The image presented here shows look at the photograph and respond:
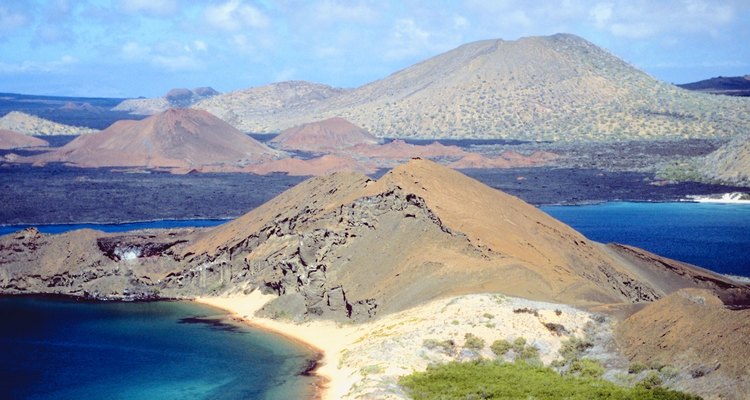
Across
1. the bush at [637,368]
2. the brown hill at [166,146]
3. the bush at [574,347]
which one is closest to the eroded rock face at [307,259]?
the bush at [574,347]

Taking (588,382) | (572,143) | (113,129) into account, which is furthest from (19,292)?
(572,143)

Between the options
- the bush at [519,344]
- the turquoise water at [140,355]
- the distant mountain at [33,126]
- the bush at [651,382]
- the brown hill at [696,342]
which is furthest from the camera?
the distant mountain at [33,126]

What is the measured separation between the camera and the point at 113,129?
13588cm

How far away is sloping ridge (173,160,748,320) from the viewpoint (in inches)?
1417

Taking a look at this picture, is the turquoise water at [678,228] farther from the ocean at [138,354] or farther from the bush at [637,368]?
the bush at [637,368]

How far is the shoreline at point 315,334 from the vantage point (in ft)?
96.0

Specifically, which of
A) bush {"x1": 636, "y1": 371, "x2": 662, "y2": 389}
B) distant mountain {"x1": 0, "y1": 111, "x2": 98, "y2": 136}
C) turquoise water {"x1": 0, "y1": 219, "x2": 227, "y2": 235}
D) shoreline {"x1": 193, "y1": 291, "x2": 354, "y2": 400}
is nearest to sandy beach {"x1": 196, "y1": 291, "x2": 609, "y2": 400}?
shoreline {"x1": 193, "y1": 291, "x2": 354, "y2": 400}

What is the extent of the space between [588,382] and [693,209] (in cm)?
6430

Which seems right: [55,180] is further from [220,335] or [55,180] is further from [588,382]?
[588,382]

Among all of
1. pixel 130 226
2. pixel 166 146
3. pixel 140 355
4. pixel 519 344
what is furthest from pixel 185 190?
pixel 519 344

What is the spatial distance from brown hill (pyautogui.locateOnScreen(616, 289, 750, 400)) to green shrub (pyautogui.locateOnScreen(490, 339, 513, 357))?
343cm

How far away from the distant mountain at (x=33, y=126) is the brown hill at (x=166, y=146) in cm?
5024

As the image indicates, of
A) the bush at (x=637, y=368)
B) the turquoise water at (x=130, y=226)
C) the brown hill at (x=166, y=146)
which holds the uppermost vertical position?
the brown hill at (x=166, y=146)

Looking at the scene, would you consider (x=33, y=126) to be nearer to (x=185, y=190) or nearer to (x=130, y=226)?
(x=185, y=190)
